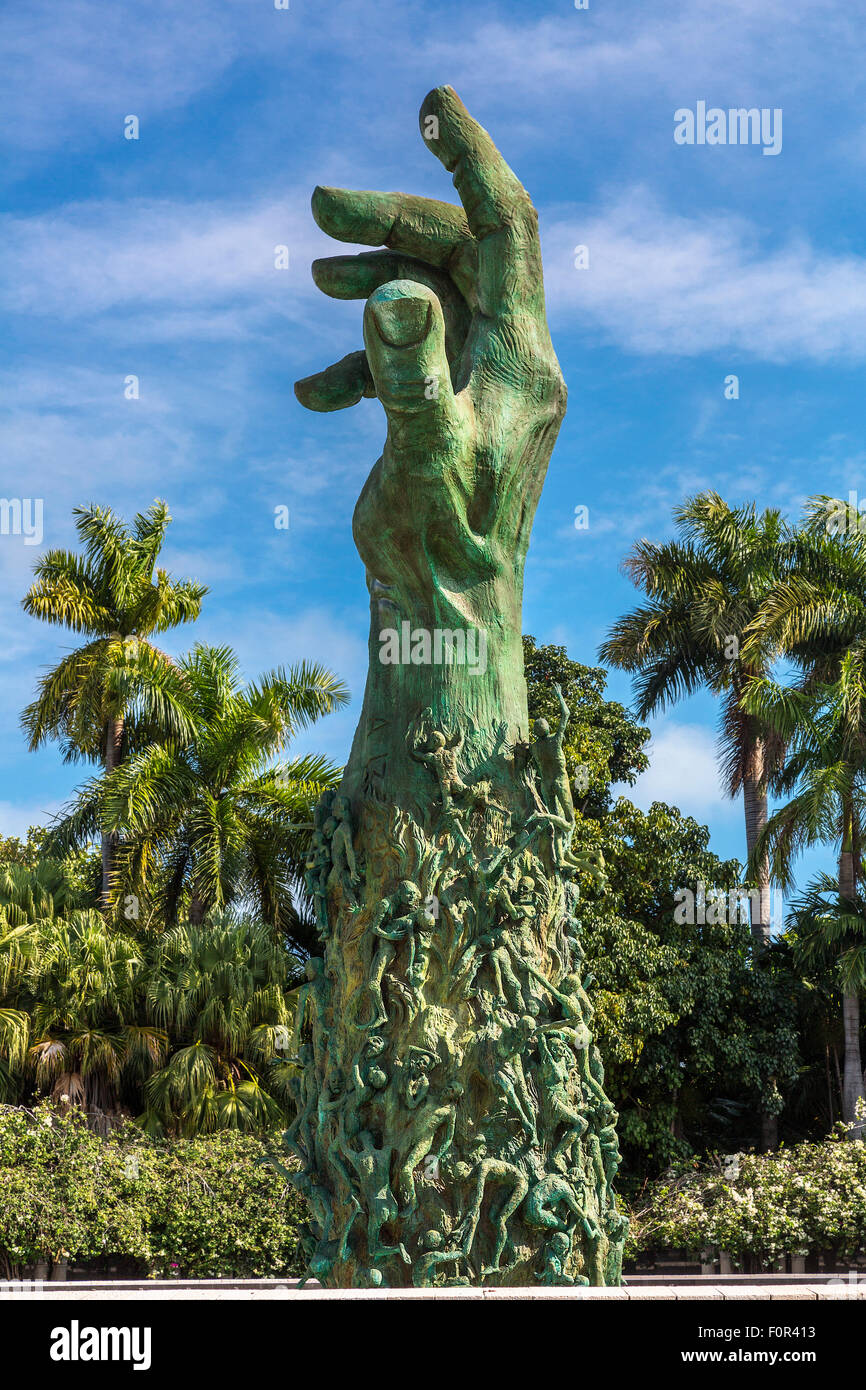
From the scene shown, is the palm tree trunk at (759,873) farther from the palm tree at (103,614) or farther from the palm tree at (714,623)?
the palm tree at (103,614)

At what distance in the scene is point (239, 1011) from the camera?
15586 millimetres

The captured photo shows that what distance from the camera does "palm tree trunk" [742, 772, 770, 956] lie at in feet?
63.3

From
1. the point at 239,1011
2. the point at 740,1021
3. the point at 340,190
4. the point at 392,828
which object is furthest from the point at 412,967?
the point at 740,1021

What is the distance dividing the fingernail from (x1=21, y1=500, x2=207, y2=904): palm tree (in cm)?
1688

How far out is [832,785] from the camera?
1708 centimetres

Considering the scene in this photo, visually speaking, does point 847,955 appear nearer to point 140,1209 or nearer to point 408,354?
point 140,1209

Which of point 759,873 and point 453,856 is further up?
point 759,873

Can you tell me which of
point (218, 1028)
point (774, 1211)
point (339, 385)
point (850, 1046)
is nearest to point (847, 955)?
point (850, 1046)

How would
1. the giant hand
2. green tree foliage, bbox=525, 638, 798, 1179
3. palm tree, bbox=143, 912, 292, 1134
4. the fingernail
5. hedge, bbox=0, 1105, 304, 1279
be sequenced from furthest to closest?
1. green tree foliage, bbox=525, 638, 798, 1179
2. palm tree, bbox=143, 912, 292, 1134
3. hedge, bbox=0, 1105, 304, 1279
4. the giant hand
5. the fingernail

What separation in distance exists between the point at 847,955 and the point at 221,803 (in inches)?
354

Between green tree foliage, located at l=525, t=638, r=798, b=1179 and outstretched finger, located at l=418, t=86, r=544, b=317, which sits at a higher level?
outstretched finger, located at l=418, t=86, r=544, b=317

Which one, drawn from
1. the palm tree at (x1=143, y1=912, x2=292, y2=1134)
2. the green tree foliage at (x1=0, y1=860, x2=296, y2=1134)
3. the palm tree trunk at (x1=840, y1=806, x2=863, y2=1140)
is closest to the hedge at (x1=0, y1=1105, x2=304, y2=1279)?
the palm tree at (x1=143, y1=912, x2=292, y2=1134)

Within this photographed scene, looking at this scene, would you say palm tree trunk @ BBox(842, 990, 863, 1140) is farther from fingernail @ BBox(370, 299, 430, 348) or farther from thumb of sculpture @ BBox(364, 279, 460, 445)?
fingernail @ BBox(370, 299, 430, 348)
